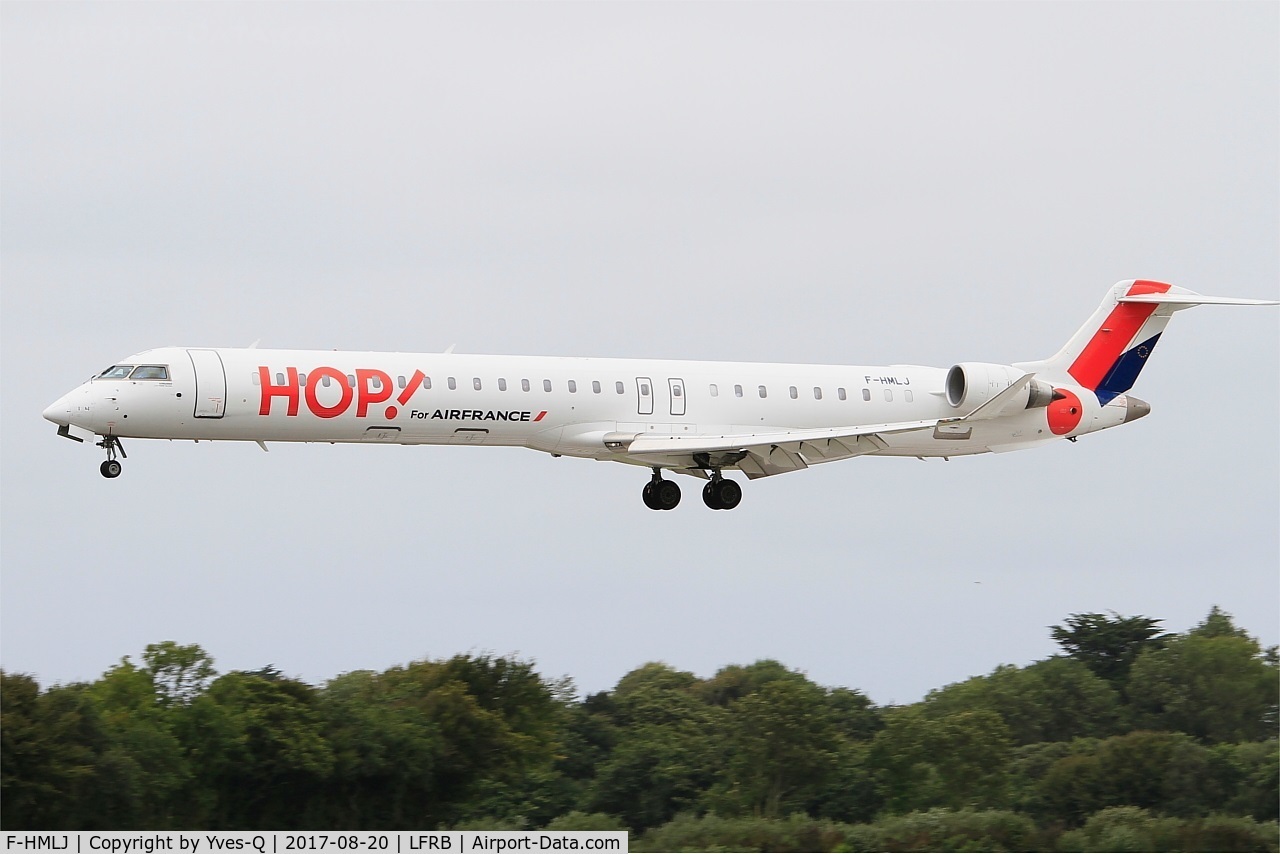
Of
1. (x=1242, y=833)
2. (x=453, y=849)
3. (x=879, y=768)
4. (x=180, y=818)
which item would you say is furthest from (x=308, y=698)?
(x=1242, y=833)

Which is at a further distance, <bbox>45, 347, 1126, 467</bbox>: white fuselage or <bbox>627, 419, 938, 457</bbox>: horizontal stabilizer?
<bbox>627, 419, 938, 457</bbox>: horizontal stabilizer

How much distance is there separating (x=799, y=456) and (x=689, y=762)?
15.9 meters

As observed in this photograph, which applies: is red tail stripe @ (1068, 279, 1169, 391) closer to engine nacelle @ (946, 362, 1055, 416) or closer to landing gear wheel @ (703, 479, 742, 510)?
engine nacelle @ (946, 362, 1055, 416)

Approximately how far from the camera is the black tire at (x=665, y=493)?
151 feet

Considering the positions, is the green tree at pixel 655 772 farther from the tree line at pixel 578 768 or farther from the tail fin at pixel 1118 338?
the tail fin at pixel 1118 338

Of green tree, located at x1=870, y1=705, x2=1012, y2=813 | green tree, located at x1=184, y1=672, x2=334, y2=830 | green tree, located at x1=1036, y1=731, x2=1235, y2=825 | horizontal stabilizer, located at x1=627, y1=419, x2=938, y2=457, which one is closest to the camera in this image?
horizontal stabilizer, located at x1=627, y1=419, x2=938, y2=457

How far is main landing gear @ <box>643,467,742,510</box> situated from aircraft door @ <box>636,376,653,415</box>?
245 centimetres

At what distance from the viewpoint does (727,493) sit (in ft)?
148

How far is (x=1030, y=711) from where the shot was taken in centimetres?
6794

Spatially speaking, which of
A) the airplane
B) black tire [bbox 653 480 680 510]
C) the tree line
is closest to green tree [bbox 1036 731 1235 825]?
the tree line

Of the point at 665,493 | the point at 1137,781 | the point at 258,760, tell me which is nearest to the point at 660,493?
the point at 665,493

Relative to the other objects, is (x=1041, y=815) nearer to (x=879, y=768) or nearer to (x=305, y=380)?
(x=879, y=768)

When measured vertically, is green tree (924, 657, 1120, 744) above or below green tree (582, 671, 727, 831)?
above

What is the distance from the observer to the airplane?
39.7 meters
